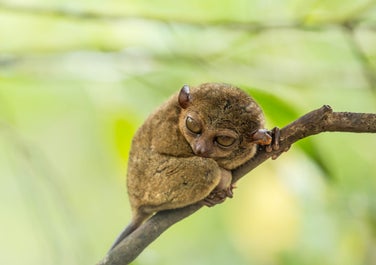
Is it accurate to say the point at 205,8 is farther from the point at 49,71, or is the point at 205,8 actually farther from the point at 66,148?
the point at 66,148

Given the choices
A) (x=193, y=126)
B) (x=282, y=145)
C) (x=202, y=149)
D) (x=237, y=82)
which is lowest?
(x=282, y=145)

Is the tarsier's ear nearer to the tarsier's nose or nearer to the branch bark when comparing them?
the tarsier's nose

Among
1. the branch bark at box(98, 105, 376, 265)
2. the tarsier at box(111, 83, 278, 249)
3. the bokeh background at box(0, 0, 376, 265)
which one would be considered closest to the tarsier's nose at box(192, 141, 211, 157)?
the tarsier at box(111, 83, 278, 249)

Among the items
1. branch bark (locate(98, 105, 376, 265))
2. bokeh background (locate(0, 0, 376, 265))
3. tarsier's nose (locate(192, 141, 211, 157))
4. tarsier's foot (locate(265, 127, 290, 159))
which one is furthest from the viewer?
bokeh background (locate(0, 0, 376, 265))

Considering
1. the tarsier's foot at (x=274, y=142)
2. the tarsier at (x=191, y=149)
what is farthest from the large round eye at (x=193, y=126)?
the tarsier's foot at (x=274, y=142)

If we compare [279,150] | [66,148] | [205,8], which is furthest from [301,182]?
Result: [66,148]

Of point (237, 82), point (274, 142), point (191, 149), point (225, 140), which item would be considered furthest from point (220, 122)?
point (237, 82)

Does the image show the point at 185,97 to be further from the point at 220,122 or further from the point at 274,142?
the point at 274,142
